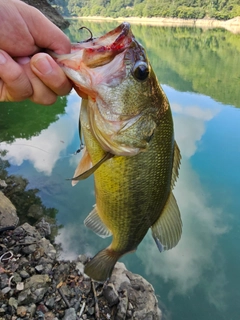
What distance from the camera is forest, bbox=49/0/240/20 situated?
6251 centimetres

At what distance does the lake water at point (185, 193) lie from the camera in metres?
4.48

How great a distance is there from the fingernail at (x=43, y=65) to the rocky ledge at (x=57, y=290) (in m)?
2.53

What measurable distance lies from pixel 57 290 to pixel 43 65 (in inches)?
108

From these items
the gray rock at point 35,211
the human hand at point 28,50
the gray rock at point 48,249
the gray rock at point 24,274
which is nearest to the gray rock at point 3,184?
the gray rock at point 35,211

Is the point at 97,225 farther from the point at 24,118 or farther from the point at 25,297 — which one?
the point at 24,118

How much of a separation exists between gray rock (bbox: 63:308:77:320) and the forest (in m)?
53.3

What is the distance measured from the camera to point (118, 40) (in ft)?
4.42

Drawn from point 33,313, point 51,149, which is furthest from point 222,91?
point 33,313

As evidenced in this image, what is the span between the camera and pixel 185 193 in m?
6.30

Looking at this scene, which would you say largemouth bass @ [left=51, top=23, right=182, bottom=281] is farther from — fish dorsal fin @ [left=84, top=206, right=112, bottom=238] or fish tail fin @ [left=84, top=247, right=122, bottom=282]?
fish tail fin @ [left=84, top=247, right=122, bottom=282]

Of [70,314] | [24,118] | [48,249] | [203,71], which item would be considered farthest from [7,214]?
[203,71]

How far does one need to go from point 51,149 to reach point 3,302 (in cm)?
512

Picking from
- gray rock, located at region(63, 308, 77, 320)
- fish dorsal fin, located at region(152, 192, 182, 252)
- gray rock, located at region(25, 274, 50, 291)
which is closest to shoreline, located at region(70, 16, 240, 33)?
gray rock, located at region(25, 274, 50, 291)

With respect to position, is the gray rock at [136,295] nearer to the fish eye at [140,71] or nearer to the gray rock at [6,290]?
the gray rock at [6,290]
